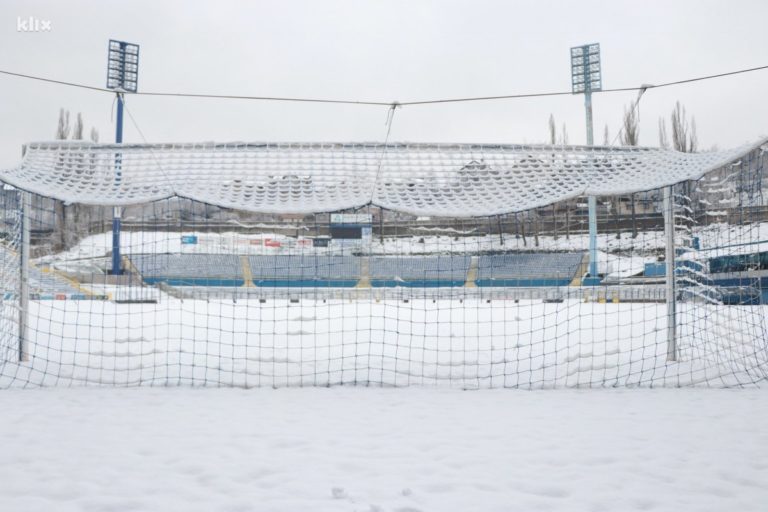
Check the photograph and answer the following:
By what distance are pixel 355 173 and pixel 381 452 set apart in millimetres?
2460

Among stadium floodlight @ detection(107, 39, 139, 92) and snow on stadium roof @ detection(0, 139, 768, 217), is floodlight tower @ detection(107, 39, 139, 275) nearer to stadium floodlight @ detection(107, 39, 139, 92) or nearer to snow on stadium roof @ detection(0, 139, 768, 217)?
stadium floodlight @ detection(107, 39, 139, 92)

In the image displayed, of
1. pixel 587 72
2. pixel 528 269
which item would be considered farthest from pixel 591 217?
pixel 587 72

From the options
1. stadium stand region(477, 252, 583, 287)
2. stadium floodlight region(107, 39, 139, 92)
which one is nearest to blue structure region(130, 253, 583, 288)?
stadium stand region(477, 252, 583, 287)

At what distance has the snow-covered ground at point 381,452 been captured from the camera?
207 centimetres

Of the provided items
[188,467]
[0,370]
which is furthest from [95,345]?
[188,467]

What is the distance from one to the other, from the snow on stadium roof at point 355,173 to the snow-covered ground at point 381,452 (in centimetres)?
148

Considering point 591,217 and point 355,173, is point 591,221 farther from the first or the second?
point 355,173

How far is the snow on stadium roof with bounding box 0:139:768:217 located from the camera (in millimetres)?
4199

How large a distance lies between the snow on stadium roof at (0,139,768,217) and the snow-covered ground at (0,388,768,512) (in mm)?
1479

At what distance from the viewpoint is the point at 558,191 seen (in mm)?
4309

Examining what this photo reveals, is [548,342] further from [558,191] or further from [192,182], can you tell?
[192,182]

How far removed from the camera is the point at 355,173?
4473 mm

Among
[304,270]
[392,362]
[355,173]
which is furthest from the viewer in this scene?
Answer: [304,270]

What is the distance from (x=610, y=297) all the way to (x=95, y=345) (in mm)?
14556
